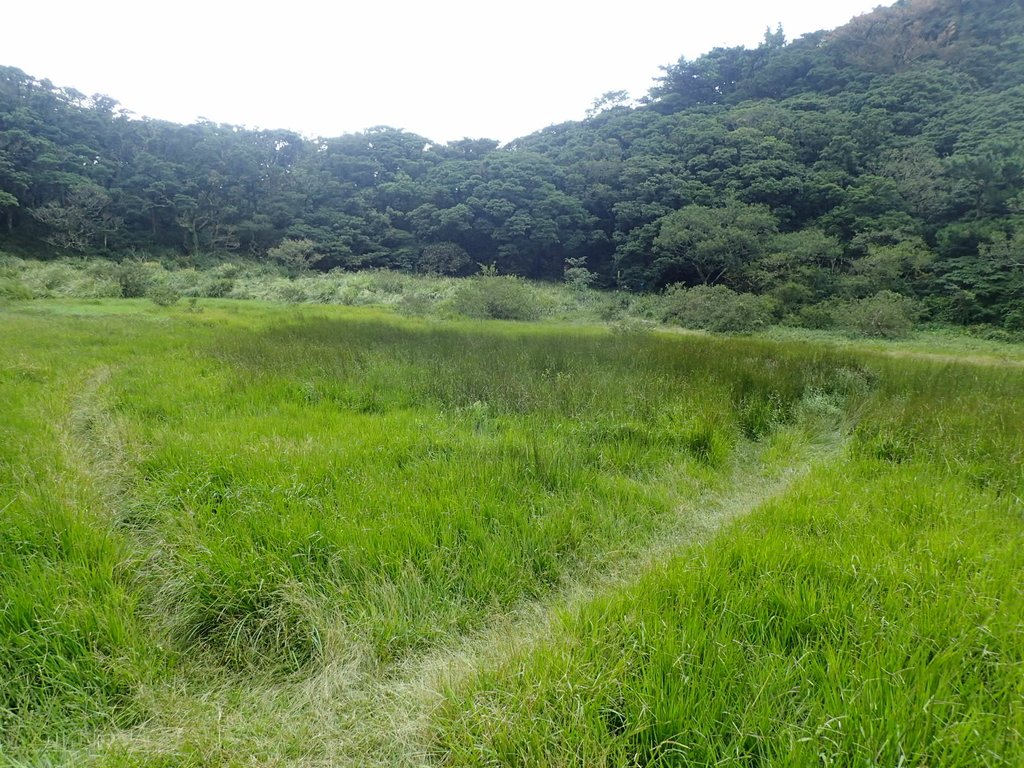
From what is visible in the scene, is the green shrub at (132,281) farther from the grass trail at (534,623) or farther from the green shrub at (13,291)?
the grass trail at (534,623)

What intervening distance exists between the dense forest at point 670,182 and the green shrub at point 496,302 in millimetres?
15648

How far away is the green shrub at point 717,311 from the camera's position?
2183 cm

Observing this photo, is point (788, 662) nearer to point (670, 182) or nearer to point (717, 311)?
point (717, 311)

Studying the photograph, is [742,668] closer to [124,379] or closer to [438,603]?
[438,603]

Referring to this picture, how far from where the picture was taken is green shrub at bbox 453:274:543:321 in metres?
22.4

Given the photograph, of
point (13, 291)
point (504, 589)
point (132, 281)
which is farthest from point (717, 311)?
point (13, 291)

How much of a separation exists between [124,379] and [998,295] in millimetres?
37822

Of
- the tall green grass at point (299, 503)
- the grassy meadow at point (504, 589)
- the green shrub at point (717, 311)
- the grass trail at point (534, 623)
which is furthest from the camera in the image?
Result: the green shrub at point (717, 311)

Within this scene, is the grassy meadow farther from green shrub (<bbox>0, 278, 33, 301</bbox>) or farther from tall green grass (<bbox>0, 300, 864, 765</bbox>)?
green shrub (<bbox>0, 278, 33, 301</bbox>)

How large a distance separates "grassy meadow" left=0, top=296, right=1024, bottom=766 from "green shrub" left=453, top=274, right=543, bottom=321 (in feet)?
57.3

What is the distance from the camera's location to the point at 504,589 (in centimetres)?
261

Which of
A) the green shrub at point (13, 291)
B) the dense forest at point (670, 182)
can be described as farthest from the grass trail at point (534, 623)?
the green shrub at point (13, 291)

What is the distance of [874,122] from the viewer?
37719 mm

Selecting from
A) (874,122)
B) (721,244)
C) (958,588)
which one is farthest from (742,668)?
(874,122)
